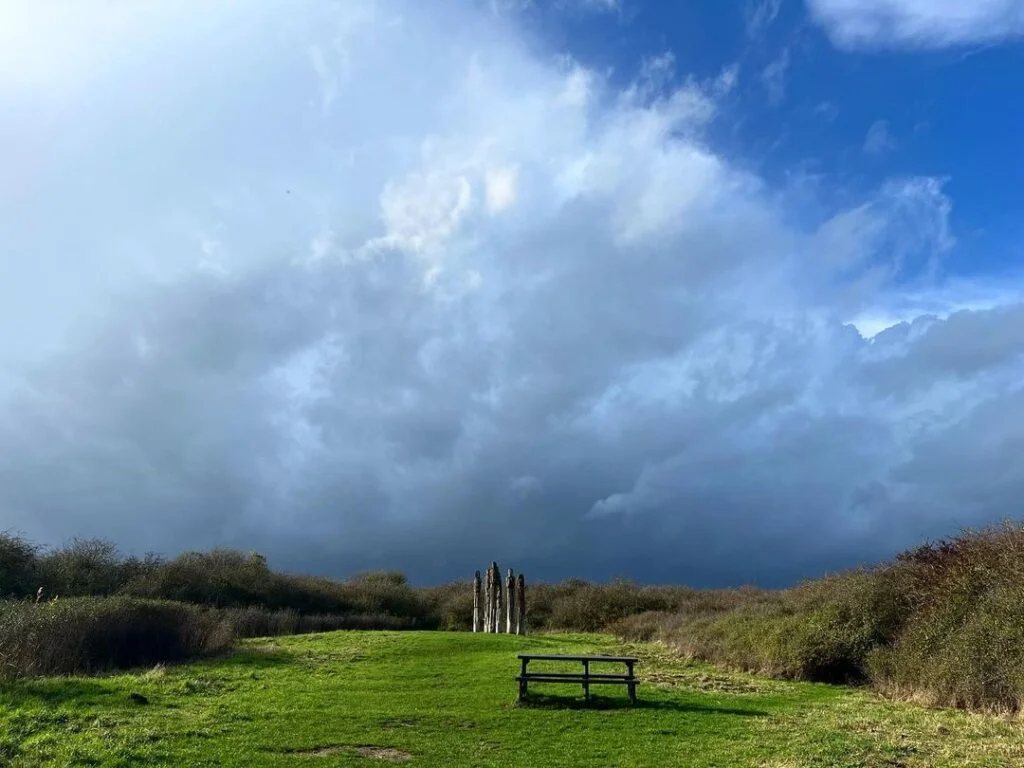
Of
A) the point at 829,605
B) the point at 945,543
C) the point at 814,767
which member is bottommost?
the point at 814,767

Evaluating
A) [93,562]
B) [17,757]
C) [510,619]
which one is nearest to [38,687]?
[17,757]

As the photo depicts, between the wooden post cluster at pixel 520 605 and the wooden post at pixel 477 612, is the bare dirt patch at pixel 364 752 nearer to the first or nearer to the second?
the wooden post cluster at pixel 520 605

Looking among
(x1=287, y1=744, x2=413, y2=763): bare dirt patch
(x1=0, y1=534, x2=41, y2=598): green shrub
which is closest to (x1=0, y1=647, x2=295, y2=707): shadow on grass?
Result: (x1=287, y1=744, x2=413, y2=763): bare dirt patch

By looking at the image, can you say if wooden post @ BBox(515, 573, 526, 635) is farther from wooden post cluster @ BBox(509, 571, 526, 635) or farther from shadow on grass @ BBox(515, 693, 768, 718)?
shadow on grass @ BBox(515, 693, 768, 718)

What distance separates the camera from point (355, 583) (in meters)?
58.4

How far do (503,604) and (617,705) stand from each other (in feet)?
81.0

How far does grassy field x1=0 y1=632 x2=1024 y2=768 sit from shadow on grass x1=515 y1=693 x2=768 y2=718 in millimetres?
51

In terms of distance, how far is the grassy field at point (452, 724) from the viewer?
11.8 m

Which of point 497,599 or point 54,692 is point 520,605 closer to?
point 497,599

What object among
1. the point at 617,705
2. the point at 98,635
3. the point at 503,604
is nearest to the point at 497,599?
the point at 503,604

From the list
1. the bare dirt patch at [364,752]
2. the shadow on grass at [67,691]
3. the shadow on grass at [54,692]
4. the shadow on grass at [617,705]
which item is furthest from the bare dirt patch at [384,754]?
the shadow on grass at [54,692]

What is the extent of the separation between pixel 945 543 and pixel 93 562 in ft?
134

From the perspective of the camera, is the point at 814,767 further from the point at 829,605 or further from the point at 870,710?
the point at 829,605

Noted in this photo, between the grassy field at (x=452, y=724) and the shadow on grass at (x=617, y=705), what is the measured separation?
51 millimetres
